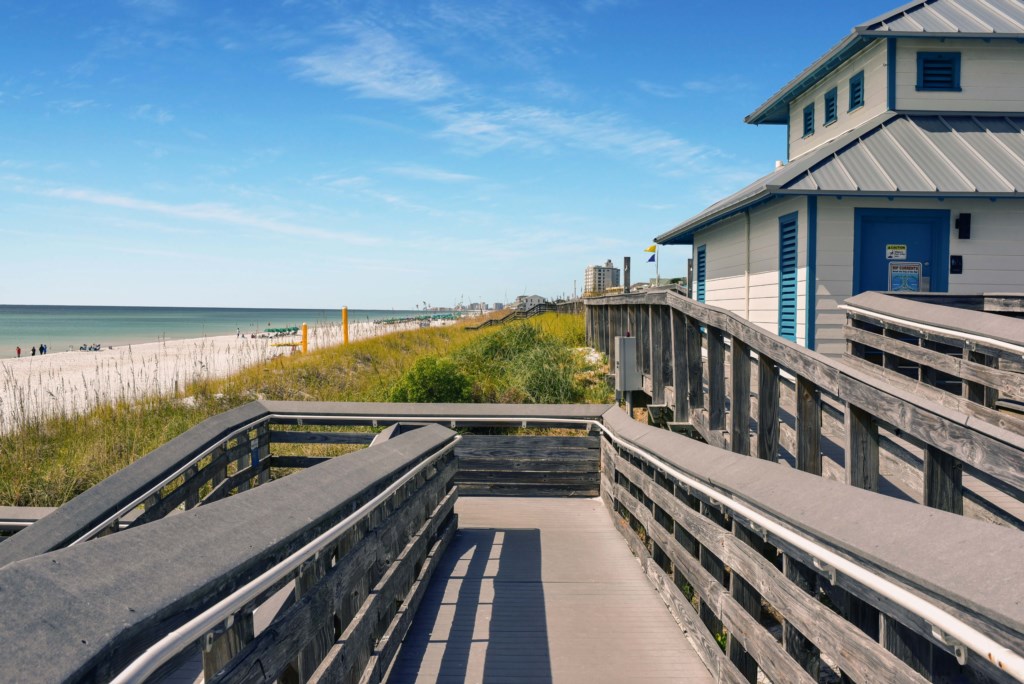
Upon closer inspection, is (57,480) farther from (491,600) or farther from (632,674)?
(632,674)

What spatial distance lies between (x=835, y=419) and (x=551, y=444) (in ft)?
11.5

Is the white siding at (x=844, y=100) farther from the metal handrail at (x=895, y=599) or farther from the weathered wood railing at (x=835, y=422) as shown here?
the metal handrail at (x=895, y=599)

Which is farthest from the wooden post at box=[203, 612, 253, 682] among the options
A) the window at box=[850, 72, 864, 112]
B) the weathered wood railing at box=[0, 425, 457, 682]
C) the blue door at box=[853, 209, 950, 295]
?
the window at box=[850, 72, 864, 112]

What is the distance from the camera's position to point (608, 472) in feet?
24.6

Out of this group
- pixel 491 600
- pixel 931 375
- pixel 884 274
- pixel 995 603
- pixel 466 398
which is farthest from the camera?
pixel 466 398

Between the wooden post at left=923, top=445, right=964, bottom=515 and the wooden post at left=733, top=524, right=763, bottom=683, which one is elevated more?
the wooden post at left=923, top=445, right=964, bottom=515

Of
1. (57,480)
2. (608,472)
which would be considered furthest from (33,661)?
(57,480)

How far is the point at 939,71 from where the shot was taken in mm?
11883

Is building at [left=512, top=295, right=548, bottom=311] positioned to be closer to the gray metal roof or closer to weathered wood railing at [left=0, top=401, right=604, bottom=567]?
the gray metal roof

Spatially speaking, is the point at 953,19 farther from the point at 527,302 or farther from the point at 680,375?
Result: the point at 527,302

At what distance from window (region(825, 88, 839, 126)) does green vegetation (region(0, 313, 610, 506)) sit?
258 inches

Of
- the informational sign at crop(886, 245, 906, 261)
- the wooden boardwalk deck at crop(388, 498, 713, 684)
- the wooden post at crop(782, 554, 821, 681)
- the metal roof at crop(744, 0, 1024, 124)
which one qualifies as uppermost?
the metal roof at crop(744, 0, 1024, 124)

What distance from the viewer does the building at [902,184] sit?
10.3 m

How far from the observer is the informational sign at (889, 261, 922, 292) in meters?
10.5
